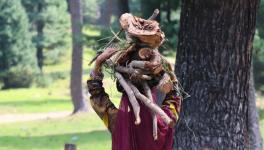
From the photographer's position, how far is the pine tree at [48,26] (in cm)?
4141

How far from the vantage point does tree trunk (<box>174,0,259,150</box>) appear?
23.4 feet

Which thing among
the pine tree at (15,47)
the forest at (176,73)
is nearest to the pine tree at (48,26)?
the forest at (176,73)

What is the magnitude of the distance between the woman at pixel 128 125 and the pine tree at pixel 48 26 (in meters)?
36.5

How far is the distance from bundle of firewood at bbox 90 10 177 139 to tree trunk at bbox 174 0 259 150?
2.63m

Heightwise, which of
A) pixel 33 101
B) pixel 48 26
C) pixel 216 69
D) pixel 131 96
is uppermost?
pixel 131 96

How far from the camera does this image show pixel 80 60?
25000 millimetres

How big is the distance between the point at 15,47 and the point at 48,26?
4.50 m

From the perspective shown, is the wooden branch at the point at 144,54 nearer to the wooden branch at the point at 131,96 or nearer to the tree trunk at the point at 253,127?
the wooden branch at the point at 131,96

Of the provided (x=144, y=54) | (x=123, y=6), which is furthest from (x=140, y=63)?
(x=123, y=6)

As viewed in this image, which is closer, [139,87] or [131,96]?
[131,96]

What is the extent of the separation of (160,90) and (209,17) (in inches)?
111

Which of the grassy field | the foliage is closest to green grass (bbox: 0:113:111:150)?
the grassy field

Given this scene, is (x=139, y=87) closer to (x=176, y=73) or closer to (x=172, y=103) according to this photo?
(x=172, y=103)

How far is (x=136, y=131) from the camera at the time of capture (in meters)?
4.50
